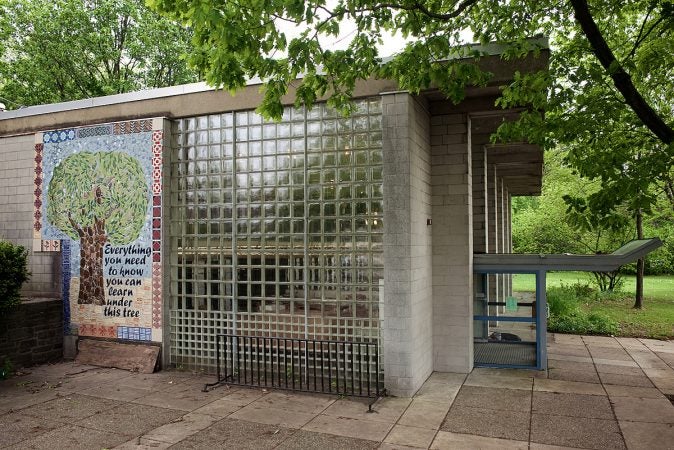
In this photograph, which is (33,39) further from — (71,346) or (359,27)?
(359,27)

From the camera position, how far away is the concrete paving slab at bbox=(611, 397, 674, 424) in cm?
643

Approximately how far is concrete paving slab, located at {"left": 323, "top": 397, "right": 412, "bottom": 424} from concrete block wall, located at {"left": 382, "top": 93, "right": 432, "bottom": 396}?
1.07 ft

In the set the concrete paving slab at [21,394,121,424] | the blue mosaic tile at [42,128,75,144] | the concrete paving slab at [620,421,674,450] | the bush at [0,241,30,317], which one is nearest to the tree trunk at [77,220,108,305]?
the bush at [0,241,30,317]

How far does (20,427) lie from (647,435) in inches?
294

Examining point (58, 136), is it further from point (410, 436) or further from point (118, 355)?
point (410, 436)

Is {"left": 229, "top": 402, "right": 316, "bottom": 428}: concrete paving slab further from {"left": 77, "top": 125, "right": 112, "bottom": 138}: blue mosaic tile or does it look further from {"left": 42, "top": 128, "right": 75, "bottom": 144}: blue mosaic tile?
{"left": 42, "top": 128, "right": 75, "bottom": 144}: blue mosaic tile

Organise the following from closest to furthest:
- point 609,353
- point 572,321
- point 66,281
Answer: point 66,281 < point 609,353 < point 572,321

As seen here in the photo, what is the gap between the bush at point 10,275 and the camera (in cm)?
809

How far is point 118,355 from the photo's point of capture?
891cm

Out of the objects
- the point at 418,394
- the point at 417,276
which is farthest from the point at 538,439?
the point at 417,276

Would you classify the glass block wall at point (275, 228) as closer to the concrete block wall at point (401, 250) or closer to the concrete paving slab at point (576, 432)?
the concrete block wall at point (401, 250)

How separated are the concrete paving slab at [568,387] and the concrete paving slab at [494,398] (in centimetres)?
45

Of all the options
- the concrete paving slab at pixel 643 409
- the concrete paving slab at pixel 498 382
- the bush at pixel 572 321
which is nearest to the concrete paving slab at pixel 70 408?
the concrete paving slab at pixel 498 382

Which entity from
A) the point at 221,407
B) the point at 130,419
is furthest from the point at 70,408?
the point at 221,407
